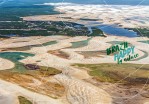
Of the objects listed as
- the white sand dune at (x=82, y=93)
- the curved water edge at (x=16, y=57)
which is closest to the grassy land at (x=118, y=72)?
the white sand dune at (x=82, y=93)

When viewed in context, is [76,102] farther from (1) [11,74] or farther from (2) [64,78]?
(1) [11,74]

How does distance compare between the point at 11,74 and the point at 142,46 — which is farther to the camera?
the point at 142,46

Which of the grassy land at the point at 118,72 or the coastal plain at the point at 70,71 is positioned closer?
the coastal plain at the point at 70,71

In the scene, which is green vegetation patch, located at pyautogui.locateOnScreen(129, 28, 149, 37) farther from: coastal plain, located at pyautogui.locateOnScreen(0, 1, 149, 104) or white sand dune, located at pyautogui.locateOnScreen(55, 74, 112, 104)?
white sand dune, located at pyautogui.locateOnScreen(55, 74, 112, 104)

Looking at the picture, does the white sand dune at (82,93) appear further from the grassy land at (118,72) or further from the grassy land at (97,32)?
the grassy land at (97,32)

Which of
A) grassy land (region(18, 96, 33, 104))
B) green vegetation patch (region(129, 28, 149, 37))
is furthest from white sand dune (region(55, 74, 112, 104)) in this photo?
green vegetation patch (region(129, 28, 149, 37))

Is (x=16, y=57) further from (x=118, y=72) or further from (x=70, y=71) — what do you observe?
(x=118, y=72)

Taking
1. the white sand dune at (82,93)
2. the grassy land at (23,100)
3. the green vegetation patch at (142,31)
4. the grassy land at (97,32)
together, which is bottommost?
the green vegetation patch at (142,31)

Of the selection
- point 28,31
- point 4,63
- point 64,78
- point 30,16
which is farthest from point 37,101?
point 30,16

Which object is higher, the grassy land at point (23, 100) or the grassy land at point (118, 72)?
the grassy land at point (23, 100)
